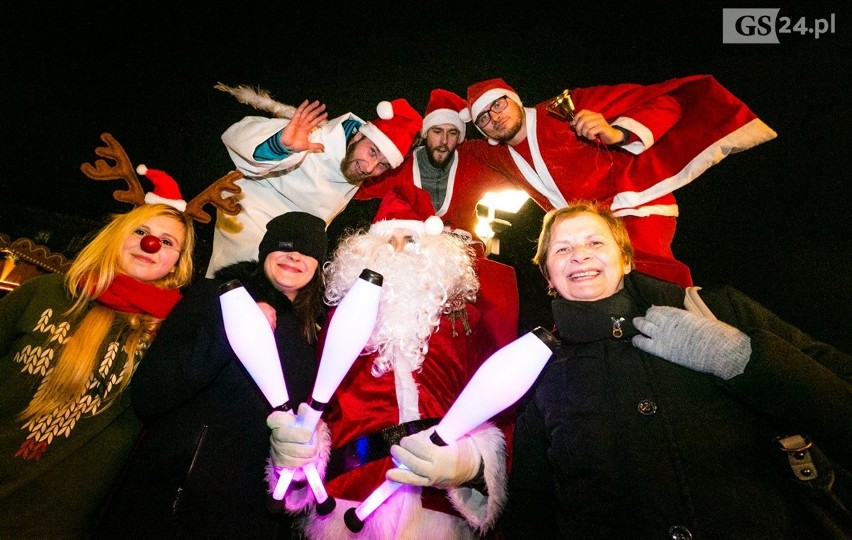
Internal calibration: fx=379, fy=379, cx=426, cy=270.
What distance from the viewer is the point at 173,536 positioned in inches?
56.0

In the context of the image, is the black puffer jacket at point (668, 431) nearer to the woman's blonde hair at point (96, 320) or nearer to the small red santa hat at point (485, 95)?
the small red santa hat at point (485, 95)

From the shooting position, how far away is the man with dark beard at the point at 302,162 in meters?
2.59

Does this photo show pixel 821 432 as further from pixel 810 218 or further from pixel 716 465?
pixel 810 218

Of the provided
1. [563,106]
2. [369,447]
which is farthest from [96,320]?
[563,106]

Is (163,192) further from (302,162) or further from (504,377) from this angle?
(504,377)

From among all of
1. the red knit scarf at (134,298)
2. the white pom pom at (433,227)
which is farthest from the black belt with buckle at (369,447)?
the white pom pom at (433,227)

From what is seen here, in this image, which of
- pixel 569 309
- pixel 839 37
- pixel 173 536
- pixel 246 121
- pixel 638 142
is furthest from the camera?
pixel 246 121

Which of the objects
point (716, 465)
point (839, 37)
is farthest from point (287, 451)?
point (839, 37)

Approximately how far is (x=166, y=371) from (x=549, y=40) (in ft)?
10.6

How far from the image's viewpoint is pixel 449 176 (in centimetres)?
308

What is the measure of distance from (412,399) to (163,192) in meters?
1.93

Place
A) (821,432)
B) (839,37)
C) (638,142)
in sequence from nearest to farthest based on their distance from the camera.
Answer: (821,432)
(638,142)
(839,37)

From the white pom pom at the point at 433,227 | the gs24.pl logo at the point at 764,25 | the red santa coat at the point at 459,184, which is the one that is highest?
the gs24.pl logo at the point at 764,25

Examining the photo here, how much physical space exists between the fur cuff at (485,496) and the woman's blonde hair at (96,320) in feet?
5.04
